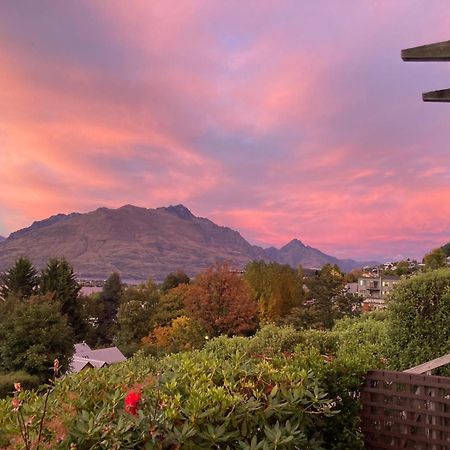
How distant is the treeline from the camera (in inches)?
1163

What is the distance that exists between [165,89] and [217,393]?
18.4 m

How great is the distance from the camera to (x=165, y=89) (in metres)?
19.6

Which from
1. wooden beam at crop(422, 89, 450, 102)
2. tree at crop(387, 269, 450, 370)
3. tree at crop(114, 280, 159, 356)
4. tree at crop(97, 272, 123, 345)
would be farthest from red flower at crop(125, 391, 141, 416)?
tree at crop(97, 272, 123, 345)

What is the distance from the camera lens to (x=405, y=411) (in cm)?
434

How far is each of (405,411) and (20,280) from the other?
46790mm

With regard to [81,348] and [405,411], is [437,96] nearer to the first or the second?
[405,411]

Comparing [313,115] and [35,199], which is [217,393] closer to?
[313,115]

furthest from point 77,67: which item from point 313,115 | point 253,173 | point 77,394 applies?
point 253,173

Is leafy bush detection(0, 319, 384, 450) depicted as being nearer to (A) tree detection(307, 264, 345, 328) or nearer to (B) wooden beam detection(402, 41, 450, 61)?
(B) wooden beam detection(402, 41, 450, 61)

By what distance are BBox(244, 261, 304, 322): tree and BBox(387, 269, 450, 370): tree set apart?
24.7 metres

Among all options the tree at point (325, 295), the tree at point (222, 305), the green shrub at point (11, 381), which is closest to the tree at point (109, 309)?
the tree at point (222, 305)

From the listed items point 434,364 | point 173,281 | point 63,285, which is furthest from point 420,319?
point 173,281

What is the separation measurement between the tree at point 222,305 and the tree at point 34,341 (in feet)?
31.4

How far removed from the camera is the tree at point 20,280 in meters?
44.1
